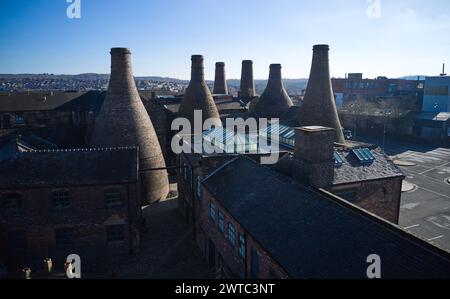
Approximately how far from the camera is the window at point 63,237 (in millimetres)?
17828

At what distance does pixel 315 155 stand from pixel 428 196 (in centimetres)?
1642

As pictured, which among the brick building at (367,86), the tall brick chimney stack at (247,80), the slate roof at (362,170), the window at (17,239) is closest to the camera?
the slate roof at (362,170)

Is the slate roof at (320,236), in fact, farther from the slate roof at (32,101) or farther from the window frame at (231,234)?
the slate roof at (32,101)

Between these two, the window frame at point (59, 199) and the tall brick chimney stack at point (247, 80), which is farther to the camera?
the tall brick chimney stack at point (247, 80)

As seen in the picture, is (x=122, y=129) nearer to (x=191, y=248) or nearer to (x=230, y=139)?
(x=230, y=139)

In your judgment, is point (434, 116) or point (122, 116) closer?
point (122, 116)

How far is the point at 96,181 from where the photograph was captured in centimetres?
1756

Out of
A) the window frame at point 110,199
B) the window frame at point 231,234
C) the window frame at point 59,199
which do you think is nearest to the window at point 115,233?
the window frame at point 110,199

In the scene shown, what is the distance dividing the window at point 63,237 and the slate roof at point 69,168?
2473 mm

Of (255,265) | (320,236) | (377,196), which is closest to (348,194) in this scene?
(377,196)

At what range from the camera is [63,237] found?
17938 millimetres

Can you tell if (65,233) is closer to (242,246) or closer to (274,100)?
(242,246)
